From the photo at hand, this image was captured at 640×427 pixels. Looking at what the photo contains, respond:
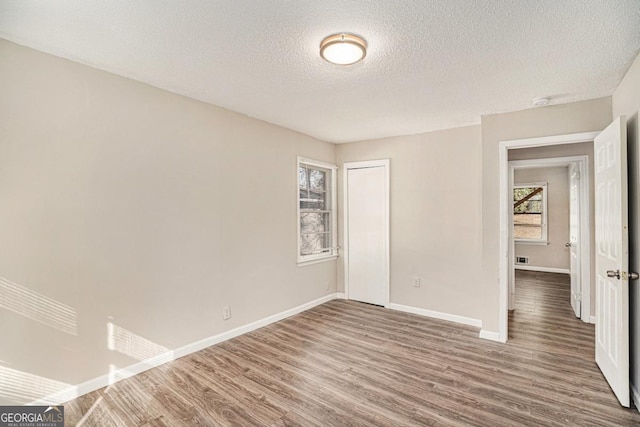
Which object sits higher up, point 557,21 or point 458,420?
point 557,21

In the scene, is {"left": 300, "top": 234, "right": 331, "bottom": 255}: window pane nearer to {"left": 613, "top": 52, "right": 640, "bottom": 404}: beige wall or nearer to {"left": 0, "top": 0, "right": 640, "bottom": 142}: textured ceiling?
{"left": 0, "top": 0, "right": 640, "bottom": 142}: textured ceiling

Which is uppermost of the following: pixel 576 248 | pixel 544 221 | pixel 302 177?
pixel 302 177

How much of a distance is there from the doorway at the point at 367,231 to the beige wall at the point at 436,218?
14 centimetres

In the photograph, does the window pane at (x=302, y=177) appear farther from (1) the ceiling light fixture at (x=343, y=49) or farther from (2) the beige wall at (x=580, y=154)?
(2) the beige wall at (x=580, y=154)

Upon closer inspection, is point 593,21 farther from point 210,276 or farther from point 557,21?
point 210,276

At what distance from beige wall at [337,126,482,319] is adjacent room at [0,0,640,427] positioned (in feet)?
0.10

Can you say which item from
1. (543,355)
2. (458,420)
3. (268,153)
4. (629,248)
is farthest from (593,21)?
(268,153)

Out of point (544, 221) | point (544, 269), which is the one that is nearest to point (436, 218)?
point (544, 221)

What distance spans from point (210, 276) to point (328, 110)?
2200mm

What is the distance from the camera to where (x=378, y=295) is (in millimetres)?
4770

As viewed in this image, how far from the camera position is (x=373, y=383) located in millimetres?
2578

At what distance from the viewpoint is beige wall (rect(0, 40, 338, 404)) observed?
2133 millimetres

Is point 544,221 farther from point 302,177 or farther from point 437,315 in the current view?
point 302,177

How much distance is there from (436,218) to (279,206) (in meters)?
2.13
